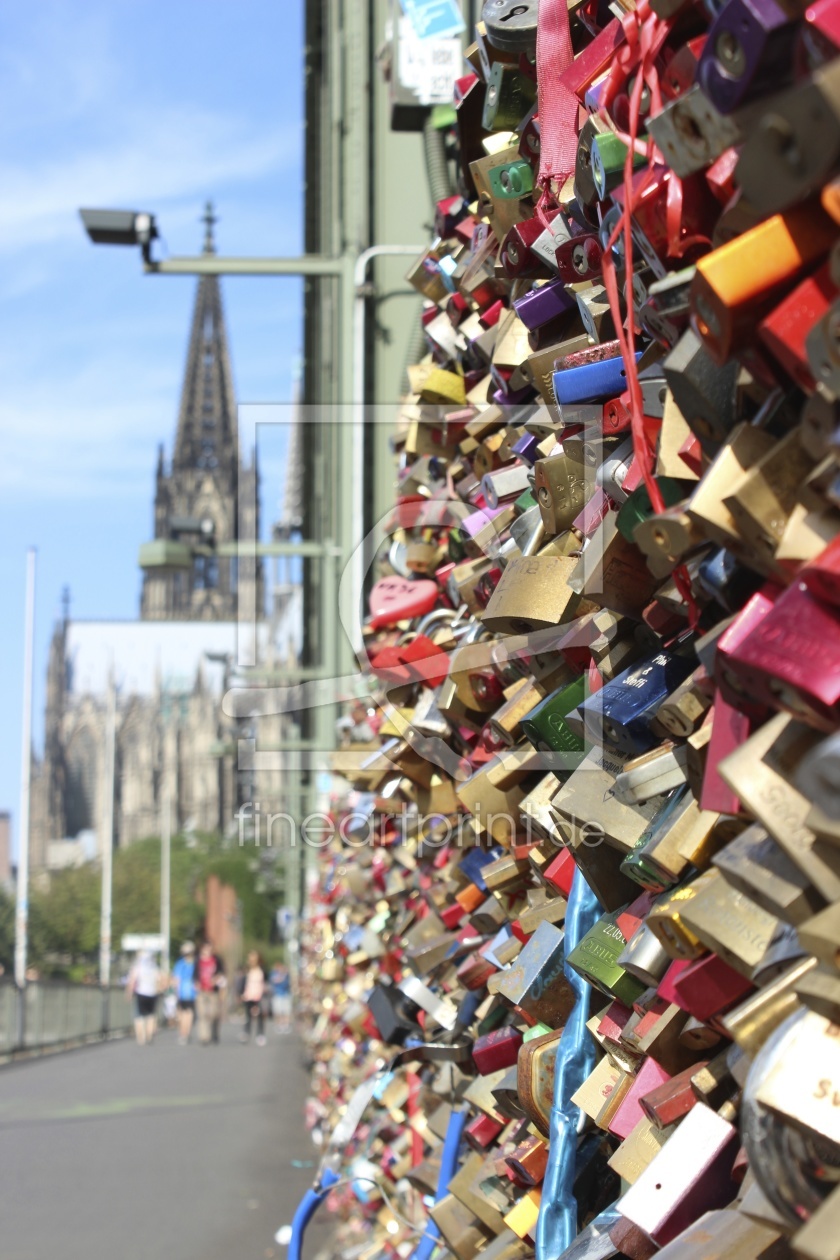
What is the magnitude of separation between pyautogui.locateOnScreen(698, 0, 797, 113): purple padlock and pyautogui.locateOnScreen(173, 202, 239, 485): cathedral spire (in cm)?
10845

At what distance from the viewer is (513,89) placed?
185cm

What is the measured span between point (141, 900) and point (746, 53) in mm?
81833

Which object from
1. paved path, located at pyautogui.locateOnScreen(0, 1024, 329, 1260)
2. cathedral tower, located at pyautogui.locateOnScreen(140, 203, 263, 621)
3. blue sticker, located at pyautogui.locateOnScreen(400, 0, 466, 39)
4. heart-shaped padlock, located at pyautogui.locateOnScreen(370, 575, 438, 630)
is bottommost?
paved path, located at pyautogui.locateOnScreen(0, 1024, 329, 1260)

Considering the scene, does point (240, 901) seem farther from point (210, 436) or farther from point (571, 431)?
point (571, 431)

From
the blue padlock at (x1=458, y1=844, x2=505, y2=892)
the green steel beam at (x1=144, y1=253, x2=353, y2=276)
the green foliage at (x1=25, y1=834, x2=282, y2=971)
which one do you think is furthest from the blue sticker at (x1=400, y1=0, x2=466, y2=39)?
the green foliage at (x1=25, y1=834, x2=282, y2=971)

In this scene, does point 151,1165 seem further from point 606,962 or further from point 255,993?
point 255,993

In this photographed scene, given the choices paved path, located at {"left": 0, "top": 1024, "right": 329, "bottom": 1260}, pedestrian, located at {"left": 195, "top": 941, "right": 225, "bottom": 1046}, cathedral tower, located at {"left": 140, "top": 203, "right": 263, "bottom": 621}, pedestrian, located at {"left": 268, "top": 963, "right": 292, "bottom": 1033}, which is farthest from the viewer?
cathedral tower, located at {"left": 140, "top": 203, "right": 263, "bottom": 621}

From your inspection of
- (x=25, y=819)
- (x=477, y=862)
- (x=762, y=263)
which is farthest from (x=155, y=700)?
(x=762, y=263)

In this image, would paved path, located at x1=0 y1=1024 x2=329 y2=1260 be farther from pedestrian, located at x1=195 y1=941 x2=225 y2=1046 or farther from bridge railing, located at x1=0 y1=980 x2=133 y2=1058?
pedestrian, located at x1=195 y1=941 x2=225 y2=1046

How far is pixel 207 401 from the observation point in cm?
11844

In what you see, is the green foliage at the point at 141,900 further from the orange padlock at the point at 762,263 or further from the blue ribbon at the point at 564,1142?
the orange padlock at the point at 762,263

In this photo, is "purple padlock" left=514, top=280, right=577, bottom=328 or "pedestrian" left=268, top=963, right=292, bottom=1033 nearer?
"purple padlock" left=514, top=280, right=577, bottom=328

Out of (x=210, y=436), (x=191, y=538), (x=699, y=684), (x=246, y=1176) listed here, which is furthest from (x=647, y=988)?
(x=210, y=436)

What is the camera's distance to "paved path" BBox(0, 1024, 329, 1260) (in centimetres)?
607
